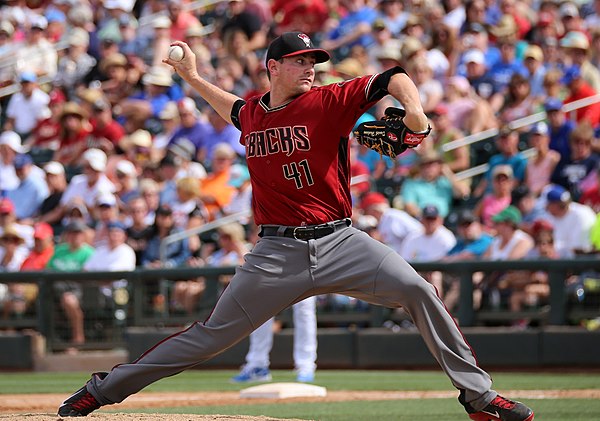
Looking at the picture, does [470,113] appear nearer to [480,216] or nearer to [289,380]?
[480,216]

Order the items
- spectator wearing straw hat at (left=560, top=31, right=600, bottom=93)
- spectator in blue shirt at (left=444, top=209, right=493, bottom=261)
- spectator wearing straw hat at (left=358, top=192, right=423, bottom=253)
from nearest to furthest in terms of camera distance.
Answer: spectator in blue shirt at (left=444, top=209, right=493, bottom=261), spectator wearing straw hat at (left=358, top=192, right=423, bottom=253), spectator wearing straw hat at (left=560, top=31, right=600, bottom=93)

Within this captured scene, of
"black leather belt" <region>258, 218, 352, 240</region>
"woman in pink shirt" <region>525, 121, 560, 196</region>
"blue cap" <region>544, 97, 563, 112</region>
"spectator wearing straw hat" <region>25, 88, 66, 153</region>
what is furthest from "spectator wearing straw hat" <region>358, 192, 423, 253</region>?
"black leather belt" <region>258, 218, 352, 240</region>

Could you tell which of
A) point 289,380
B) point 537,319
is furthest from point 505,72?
point 289,380

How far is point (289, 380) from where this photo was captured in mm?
10586

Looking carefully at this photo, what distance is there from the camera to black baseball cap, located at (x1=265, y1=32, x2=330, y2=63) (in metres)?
6.05

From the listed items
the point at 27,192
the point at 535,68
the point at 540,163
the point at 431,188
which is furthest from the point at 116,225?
the point at 535,68

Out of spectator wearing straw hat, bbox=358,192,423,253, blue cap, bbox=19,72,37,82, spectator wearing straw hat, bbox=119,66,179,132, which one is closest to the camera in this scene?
spectator wearing straw hat, bbox=358,192,423,253

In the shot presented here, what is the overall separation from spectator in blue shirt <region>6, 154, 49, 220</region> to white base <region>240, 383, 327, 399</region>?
22.2ft

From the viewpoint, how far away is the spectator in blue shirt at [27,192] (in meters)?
15.0

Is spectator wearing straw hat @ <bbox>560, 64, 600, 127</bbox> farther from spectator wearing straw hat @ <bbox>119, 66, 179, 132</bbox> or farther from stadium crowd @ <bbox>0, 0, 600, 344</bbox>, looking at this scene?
spectator wearing straw hat @ <bbox>119, 66, 179, 132</bbox>

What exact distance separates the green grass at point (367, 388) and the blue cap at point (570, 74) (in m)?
3.81

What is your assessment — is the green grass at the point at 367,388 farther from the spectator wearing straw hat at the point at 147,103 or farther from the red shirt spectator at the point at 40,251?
Result: the spectator wearing straw hat at the point at 147,103

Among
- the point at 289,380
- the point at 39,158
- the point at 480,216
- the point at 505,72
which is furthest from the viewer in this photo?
the point at 39,158

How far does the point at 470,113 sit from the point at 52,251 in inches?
195
